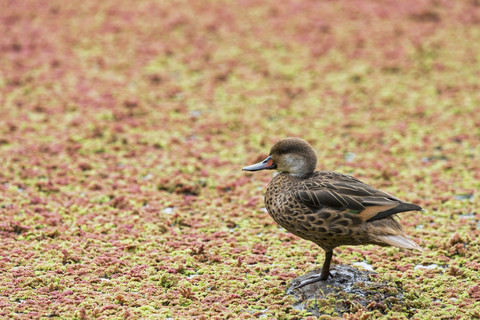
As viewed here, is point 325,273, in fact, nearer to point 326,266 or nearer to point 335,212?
point 326,266

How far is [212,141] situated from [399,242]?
3282 mm

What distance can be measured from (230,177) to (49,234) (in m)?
1.94

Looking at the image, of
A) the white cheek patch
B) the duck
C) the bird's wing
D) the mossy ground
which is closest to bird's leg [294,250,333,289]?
the duck

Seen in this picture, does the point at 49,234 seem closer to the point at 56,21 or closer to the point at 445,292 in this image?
the point at 445,292

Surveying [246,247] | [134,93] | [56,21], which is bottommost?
[246,247]

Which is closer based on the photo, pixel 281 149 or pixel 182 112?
pixel 281 149

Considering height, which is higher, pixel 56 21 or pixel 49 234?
pixel 56 21

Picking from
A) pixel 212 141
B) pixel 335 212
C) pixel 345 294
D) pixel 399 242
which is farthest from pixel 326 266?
pixel 212 141

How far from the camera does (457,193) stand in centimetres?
552

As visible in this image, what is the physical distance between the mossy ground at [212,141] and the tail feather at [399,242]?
1.28 ft

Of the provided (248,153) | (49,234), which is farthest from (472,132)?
(49,234)

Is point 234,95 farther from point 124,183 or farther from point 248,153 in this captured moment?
point 124,183

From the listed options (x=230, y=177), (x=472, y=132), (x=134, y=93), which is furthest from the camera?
(x=134, y=93)

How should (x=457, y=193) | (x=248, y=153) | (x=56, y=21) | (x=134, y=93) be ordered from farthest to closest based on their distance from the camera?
1. (x=56, y=21)
2. (x=134, y=93)
3. (x=248, y=153)
4. (x=457, y=193)
